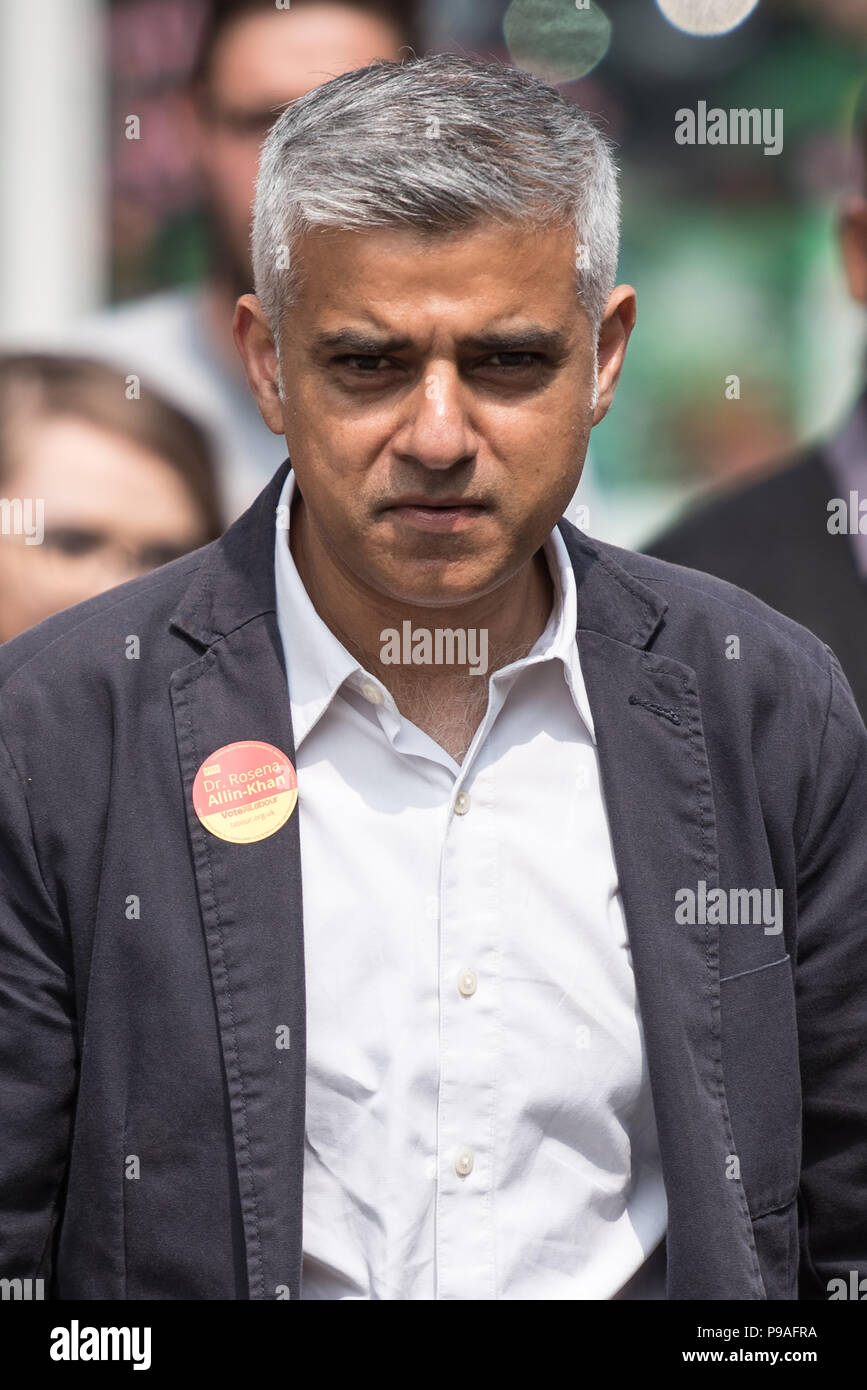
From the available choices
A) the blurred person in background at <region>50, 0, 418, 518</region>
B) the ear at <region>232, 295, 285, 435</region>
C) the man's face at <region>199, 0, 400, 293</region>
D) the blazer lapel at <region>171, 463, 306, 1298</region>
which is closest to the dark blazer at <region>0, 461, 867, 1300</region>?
the blazer lapel at <region>171, 463, 306, 1298</region>

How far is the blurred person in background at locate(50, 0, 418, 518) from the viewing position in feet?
10.0

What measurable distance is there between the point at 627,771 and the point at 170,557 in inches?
65.0

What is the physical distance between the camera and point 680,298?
3164mm

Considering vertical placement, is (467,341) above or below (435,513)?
above

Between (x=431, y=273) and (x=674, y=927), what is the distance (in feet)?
2.47

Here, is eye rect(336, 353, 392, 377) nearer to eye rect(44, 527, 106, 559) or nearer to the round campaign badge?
the round campaign badge

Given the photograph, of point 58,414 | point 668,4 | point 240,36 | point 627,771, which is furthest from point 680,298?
point 627,771

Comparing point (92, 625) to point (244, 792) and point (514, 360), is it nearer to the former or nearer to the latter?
point (244, 792)

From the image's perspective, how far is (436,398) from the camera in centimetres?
163

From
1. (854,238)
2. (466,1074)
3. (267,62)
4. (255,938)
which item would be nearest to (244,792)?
(255,938)

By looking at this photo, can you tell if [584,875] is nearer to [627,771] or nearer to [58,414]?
[627,771]

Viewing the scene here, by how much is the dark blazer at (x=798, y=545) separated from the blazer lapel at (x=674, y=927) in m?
1.38

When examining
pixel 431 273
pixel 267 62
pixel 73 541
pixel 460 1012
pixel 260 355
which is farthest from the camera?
pixel 73 541

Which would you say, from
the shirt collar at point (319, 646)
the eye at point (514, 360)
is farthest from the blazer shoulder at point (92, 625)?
the eye at point (514, 360)
